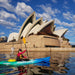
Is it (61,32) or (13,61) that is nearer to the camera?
(13,61)

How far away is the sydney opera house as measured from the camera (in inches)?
1407

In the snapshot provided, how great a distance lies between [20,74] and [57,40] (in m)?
36.5

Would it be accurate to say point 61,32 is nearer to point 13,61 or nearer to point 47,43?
point 47,43

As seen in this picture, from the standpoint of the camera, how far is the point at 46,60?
33.0 feet

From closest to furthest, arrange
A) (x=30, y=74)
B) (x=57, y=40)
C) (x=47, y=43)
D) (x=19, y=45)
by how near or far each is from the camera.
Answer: (x=30, y=74)
(x=19, y=45)
(x=47, y=43)
(x=57, y=40)

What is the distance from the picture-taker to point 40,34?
40844 millimetres

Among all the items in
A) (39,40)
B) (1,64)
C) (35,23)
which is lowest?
(1,64)

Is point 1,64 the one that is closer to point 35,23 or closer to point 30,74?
point 30,74

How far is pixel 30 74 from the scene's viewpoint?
596 centimetres

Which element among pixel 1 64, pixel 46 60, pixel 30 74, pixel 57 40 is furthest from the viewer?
pixel 57 40

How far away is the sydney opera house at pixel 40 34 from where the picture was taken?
35750 mm

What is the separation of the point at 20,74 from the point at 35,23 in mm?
39508

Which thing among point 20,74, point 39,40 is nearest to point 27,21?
point 39,40

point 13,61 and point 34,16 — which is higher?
point 34,16
